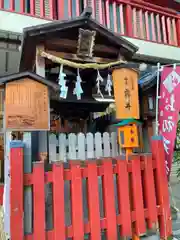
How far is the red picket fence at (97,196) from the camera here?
2.66m

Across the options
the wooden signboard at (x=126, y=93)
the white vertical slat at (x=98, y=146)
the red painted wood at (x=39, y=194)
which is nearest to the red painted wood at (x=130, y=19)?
the wooden signboard at (x=126, y=93)

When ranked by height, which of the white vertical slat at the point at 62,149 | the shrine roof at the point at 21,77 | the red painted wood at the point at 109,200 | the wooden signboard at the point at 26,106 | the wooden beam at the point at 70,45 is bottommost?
the red painted wood at the point at 109,200

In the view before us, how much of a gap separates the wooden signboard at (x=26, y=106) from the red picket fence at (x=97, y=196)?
369 mm

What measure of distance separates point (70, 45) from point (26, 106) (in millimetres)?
1501

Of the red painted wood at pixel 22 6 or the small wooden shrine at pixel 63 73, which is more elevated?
the red painted wood at pixel 22 6

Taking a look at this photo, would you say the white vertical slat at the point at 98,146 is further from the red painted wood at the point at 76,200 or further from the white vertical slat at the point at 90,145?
the red painted wood at the point at 76,200

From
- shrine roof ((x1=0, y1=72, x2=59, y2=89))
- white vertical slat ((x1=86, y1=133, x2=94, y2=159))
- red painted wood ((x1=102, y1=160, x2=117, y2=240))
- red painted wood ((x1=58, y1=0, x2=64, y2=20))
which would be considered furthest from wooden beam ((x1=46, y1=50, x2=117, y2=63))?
red painted wood ((x1=58, y1=0, x2=64, y2=20))

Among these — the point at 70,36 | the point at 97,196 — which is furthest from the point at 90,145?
the point at 70,36

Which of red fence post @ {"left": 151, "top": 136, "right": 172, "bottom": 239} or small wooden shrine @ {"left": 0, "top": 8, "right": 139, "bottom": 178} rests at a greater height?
small wooden shrine @ {"left": 0, "top": 8, "right": 139, "bottom": 178}

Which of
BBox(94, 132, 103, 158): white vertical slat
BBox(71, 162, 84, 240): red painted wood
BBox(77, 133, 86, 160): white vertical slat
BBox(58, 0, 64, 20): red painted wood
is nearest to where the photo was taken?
BBox(71, 162, 84, 240): red painted wood

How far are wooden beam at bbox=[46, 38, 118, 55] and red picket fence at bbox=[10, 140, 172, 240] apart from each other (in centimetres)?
189

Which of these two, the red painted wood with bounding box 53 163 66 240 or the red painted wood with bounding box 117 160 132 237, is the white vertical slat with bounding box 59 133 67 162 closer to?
the red painted wood with bounding box 53 163 66 240

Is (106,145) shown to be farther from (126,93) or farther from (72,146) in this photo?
(126,93)

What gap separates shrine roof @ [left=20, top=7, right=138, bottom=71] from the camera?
11.4 ft
